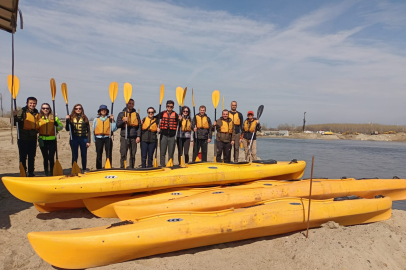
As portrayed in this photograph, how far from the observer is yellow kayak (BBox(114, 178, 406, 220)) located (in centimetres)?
338

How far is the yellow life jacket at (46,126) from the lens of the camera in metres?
4.94

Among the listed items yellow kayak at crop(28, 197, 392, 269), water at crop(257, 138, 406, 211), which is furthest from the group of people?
water at crop(257, 138, 406, 211)

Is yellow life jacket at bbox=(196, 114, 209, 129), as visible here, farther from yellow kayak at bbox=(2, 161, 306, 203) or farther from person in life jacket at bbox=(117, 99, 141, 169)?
yellow kayak at bbox=(2, 161, 306, 203)

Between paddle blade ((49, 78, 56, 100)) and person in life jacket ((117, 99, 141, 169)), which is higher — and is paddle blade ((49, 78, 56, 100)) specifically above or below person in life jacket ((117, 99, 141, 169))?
above

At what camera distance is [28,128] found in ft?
15.4

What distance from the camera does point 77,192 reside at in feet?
11.2

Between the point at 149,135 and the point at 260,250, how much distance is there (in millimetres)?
3384

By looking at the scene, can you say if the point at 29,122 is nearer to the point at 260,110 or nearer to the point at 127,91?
the point at 127,91

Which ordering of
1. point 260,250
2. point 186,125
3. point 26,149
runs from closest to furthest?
1. point 260,250
2. point 26,149
3. point 186,125

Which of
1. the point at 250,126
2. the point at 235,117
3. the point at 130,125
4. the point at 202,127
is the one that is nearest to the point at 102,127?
the point at 130,125

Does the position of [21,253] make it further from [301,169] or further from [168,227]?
[301,169]

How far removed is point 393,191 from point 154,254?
15.8 feet

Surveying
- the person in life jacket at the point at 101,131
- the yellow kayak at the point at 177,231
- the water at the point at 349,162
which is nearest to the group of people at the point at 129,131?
the person in life jacket at the point at 101,131

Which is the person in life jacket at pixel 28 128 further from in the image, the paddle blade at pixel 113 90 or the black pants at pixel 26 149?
the paddle blade at pixel 113 90
